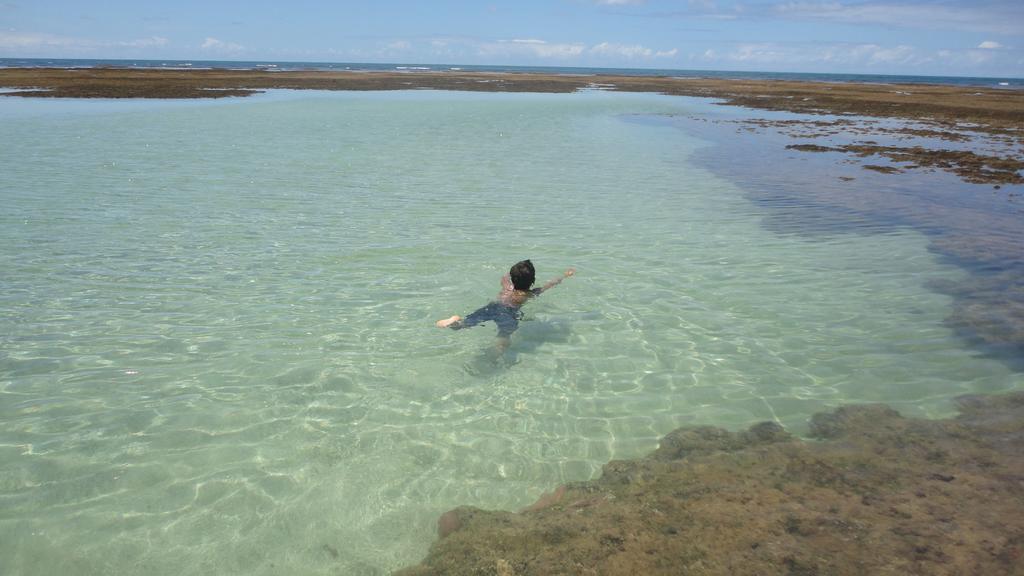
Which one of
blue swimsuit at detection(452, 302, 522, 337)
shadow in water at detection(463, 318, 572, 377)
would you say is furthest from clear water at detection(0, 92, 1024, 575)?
blue swimsuit at detection(452, 302, 522, 337)

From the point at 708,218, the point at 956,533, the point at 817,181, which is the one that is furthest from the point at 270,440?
the point at 817,181

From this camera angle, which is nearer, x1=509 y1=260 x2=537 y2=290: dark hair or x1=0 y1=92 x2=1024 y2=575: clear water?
x1=0 y1=92 x2=1024 y2=575: clear water

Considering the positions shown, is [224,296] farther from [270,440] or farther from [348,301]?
[270,440]

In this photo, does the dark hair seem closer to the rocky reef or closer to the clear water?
the clear water

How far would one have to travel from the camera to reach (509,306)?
9109 mm

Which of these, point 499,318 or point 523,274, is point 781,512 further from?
point 523,274

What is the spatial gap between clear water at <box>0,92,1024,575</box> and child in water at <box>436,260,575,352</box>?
1.26ft

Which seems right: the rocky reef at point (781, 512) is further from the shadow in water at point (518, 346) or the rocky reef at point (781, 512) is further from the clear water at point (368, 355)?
the shadow in water at point (518, 346)

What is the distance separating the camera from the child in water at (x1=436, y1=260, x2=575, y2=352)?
865cm

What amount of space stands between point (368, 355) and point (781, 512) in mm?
5867

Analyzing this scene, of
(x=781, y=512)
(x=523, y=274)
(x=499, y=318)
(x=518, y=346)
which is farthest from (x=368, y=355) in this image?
(x=781, y=512)

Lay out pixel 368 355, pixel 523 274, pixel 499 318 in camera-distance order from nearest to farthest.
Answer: pixel 368 355, pixel 499 318, pixel 523 274

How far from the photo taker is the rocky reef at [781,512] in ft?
15.1

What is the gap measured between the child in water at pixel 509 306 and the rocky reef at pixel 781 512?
3073mm
